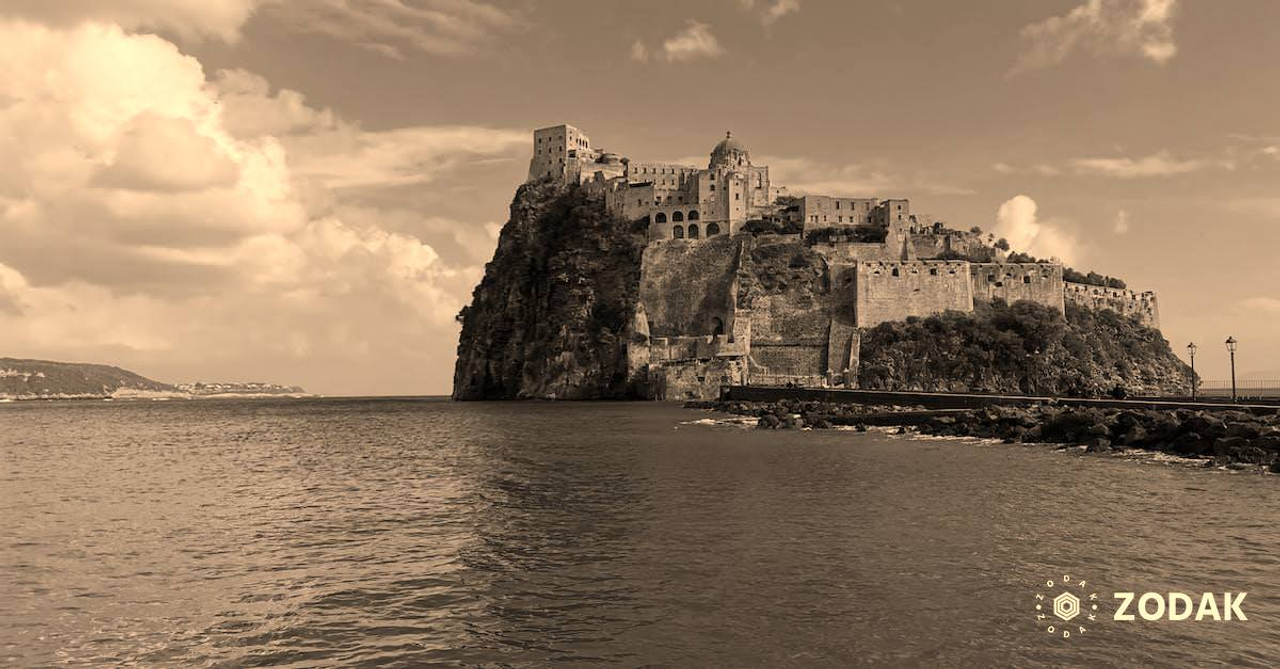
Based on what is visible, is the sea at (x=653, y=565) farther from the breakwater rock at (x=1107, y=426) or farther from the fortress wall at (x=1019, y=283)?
the fortress wall at (x=1019, y=283)

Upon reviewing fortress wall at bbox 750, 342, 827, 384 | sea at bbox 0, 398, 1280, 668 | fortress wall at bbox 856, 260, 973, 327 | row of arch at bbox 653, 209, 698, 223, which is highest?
row of arch at bbox 653, 209, 698, 223

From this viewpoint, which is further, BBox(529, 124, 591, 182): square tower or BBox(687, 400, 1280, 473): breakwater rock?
BBox(529, 124, 591, 182): square tower

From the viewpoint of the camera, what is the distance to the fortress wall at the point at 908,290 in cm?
6575

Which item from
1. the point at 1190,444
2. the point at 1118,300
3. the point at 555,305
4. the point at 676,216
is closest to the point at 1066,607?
the point at 1190,444

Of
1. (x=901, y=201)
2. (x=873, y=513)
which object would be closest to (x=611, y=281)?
(x=901, y=201)

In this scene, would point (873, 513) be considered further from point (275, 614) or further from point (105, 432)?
point (105, 432)

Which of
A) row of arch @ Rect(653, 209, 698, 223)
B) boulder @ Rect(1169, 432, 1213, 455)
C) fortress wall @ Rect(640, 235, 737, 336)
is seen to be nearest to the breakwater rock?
boulder @ Rect(1169, 432, 1213, 455)

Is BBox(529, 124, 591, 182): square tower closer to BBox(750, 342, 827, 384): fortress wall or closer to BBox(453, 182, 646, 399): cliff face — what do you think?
BBox(453, 182, 646, 399): cliff face

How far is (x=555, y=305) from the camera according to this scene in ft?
254

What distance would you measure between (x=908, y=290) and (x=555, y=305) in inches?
1302

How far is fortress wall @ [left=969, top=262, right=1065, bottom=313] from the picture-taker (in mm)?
68750

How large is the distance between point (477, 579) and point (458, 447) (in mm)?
21218

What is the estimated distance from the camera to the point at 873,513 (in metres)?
14.3

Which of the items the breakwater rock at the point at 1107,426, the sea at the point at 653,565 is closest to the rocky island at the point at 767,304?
the breakwater rock at the point at 1107,426
